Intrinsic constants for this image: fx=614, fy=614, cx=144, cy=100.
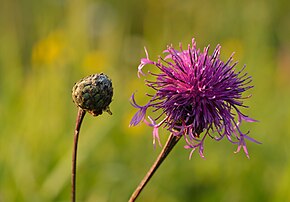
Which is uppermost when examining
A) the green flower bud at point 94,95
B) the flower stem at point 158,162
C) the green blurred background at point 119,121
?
the green flower bud at point 94,95

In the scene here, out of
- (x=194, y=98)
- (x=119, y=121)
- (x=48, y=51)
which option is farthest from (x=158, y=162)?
(x=48, y=51)

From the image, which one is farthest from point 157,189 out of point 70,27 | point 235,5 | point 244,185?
point 235,5

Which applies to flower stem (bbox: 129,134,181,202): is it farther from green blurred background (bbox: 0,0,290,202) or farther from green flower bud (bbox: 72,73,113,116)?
green blurred background (bbox: 0,0,290,202)

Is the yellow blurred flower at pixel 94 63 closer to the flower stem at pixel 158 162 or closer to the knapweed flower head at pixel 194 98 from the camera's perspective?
the knapweed flower head at pixel 194 98

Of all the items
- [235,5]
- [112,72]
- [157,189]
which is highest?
[235,5]

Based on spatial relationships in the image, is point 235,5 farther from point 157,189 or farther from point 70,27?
point 157,189

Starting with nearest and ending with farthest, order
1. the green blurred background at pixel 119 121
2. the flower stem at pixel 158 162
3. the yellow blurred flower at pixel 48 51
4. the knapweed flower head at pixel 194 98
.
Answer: the flower stem at pixel 158 162
the knapweed flower head at pixel 194 98
the green blurred background at pixel 119 121
the yellow blurred flower at pixel 48 51

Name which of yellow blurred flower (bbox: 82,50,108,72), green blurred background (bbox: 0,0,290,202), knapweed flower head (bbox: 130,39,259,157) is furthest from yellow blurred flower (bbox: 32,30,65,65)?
knapweed flower head (bbox: 130,39,259,157)

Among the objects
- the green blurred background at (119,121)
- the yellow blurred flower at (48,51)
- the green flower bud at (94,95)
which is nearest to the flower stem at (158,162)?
the green flower bud at (94,95)
